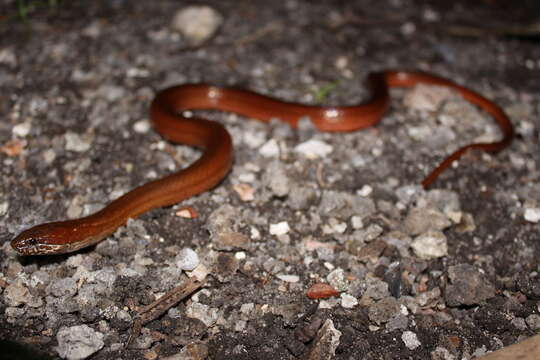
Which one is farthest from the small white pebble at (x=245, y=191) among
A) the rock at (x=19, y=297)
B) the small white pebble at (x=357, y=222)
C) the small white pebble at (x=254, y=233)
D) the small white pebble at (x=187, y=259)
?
the rock at (x=19, y=297)

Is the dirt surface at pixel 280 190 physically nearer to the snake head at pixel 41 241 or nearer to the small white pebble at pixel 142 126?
the small white pebble at pixel 142 126

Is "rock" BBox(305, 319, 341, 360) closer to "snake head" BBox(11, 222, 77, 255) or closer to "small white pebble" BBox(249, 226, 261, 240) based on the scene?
"small white pebble" BBox(249, 226, 261, 240)

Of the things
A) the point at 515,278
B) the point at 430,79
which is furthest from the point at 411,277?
the point at 430,79

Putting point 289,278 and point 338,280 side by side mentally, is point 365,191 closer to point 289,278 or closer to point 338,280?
point 338,280

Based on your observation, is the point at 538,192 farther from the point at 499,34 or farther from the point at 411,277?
the point at 499,34

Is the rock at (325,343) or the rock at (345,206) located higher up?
the rock at (345,206)

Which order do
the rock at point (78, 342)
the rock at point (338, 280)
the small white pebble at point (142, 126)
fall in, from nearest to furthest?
the rock at point (78, 342) → the rock at point (338, 280) → the small white pebble at point (142, 126)

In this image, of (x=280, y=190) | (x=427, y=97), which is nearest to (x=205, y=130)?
(x=280, y=190)
